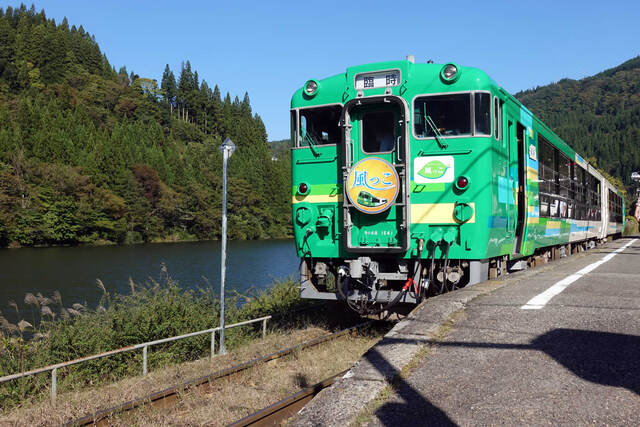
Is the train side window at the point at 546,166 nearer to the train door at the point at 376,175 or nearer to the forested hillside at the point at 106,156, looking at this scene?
the train door at the point at 376,175

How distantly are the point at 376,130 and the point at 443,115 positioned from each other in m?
1.02

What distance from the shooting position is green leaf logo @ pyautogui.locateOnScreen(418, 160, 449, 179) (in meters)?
8.20

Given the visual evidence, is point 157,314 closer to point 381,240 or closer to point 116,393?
point 116,393

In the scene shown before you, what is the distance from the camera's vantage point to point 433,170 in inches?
324

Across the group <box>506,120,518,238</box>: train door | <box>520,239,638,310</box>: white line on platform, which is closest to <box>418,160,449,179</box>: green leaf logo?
<box>506,120,518,238</box>: train door

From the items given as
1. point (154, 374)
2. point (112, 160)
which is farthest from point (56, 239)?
point (154, 374)

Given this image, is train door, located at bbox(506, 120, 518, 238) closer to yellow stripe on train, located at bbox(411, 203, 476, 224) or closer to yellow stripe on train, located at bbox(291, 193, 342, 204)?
yellow stripe on train, located at bbox(411, 203, 476, 224)

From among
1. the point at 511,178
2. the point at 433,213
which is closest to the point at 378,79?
the point at 433,213

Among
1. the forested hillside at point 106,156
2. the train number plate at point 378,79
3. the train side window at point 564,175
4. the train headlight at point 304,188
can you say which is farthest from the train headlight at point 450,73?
the forested hillside at point 106,156

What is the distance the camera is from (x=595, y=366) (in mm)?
4629

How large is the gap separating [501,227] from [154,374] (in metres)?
5.57

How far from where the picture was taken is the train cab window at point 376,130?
866 centimetres

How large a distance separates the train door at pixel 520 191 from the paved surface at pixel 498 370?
10.4 ft

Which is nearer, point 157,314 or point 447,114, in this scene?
point 447,114
